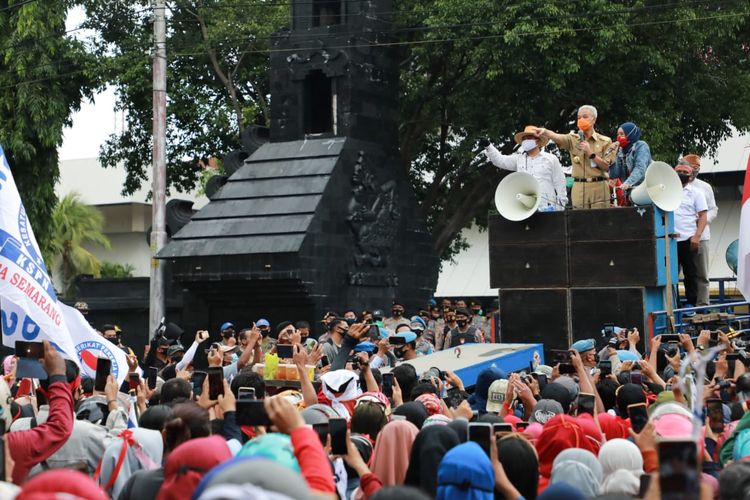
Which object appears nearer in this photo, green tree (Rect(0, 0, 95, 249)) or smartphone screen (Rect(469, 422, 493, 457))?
smartphone screen (Rect(469, 422, 493, 457))

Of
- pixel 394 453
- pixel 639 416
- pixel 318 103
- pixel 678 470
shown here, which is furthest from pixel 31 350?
pixel 318 103

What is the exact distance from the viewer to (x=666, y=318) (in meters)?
14.4

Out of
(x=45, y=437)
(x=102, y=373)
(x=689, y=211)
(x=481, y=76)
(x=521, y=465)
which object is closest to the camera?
(x=521, y=465)

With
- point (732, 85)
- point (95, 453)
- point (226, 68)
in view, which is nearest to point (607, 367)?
point (95, 453)

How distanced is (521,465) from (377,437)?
117 centimetres

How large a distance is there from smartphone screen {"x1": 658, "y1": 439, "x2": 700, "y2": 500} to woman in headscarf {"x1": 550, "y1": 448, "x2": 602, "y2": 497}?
1.97 m

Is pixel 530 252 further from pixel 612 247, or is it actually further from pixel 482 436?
pixel 482 436

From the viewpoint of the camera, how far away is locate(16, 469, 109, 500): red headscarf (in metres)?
3.75

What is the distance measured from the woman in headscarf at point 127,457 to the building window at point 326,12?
18083 millimetres

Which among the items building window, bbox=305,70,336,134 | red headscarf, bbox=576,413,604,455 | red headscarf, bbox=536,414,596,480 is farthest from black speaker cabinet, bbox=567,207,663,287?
building window, bbox=305,70,336,134

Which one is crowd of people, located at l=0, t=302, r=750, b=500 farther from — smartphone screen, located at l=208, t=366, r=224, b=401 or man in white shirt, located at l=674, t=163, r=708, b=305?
man in white shirt, located at l=674, t=163, r=708, b=305

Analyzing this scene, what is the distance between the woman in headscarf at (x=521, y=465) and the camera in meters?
6.00

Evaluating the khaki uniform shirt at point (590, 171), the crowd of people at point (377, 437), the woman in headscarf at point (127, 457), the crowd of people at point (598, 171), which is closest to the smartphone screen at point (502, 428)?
the crowd of people at point (377, 437)

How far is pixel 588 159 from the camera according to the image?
1526cm
